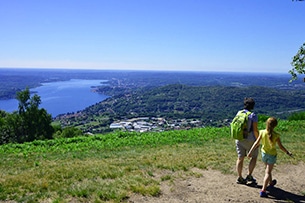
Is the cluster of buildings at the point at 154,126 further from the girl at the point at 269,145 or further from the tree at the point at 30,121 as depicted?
the girl at the point at 269,145

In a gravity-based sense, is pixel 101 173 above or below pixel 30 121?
above

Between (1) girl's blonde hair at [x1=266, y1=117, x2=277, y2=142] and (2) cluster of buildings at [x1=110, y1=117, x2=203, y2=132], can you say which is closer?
(1) girl's blonde hair at [x1=266, y1=117, x2=277, y2=142]

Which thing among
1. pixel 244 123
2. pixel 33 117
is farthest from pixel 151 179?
pixel 33 117

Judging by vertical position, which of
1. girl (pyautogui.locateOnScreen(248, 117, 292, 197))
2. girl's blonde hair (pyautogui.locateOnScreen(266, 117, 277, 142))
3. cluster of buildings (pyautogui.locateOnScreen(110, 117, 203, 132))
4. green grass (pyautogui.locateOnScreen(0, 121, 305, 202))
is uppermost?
girl's blonde hair (pyautogui.locateOnScreen(266, 117, 277, 142))

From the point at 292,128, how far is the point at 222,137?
17.4 ft

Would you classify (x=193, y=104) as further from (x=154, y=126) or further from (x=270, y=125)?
(x=270, y=125)

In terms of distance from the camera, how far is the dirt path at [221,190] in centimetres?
528

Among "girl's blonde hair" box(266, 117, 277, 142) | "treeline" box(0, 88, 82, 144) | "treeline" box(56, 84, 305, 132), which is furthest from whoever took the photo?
"treeline" box(56, 84, 305, 132)

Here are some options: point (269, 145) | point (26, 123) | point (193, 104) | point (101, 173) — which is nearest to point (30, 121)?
point (26, 123)

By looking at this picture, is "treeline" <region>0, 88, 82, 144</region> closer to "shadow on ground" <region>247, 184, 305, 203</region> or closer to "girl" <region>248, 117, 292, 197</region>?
"shadow on ground" <region>247, 184, 305, 203</region>

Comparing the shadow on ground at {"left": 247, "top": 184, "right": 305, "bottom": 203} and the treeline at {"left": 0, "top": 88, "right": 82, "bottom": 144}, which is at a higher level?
the shadow on ground at {"left": 247, "top": 184, "right": 305, "bottom": 203}

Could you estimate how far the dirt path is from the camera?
17.3 feet

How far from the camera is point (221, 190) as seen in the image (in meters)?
5.71

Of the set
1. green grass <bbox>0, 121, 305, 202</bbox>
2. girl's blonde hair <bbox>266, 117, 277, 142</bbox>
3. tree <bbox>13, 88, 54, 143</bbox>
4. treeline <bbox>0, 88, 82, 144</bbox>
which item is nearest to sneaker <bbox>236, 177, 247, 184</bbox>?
green grass <bbox>0, 121, 305, 202</bbox>
